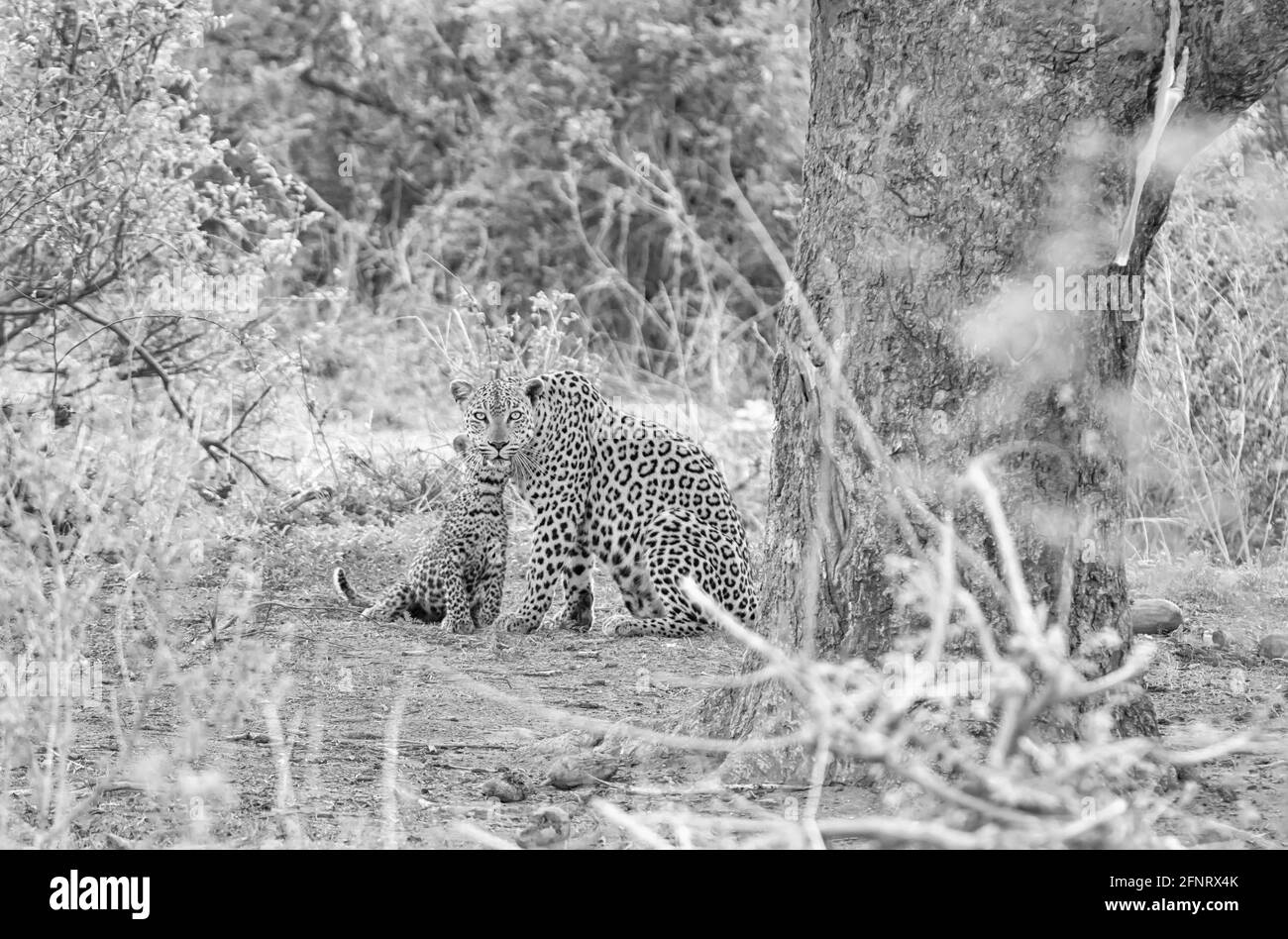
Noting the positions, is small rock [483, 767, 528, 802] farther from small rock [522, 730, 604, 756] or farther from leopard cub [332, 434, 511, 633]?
leopard cub [332, 434, 511, 633]

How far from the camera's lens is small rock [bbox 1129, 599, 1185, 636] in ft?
24.5

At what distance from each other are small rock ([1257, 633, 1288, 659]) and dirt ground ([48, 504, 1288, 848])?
8 centimetres

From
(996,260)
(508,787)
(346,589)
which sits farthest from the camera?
(346,589)

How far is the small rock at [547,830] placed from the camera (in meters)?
4.09

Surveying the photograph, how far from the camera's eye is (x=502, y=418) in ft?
24.7

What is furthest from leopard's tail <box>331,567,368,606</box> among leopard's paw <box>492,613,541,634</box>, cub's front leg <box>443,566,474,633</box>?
leopard's paw <box>492,613,541,634</box>

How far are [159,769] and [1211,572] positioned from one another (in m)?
6.02

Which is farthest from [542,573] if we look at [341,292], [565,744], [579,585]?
[565,744]

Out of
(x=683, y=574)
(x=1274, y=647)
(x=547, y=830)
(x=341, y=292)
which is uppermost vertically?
(x=341, y=292)

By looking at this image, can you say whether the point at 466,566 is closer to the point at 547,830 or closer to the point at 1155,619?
the point at 1155,619

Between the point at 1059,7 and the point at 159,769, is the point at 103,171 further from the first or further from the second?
the point at 1059,7

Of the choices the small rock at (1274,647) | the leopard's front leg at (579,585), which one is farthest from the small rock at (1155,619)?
the leopard's front leg at (579,585)

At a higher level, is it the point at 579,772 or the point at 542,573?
the point at 542,573

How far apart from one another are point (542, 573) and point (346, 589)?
2.95ft
